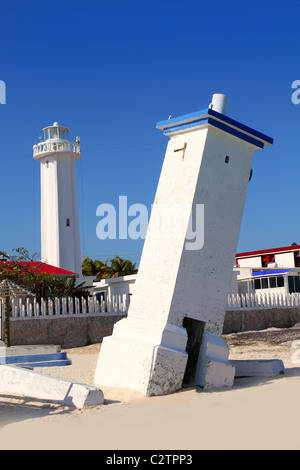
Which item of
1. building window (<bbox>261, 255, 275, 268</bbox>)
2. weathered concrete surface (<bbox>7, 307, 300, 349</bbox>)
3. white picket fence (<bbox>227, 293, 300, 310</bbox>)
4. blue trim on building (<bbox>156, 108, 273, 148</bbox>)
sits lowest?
weathered concrete surface (<bbox>7, 307, 300, 349</bbox>)

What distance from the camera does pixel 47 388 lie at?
25.8 feet

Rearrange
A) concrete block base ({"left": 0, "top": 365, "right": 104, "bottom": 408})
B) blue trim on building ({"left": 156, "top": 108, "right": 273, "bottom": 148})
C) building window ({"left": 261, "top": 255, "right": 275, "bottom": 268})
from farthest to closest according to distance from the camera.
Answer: building window ({"left": 261, "top": 255, "right": 275, "bottom": 268}) < blue trim on building ({"left": 156, "top": 108, "right": 273, "bottom": 148}) < concrete block base ({"left": 0, "top": 365, "right": 104, "bottom": 408})

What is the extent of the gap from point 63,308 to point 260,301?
7371mm

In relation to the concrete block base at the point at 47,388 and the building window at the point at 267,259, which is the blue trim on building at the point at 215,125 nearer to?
the concrete block base at the point at 47,388

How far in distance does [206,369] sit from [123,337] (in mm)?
1416

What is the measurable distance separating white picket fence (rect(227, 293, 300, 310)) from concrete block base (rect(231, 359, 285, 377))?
355 inches

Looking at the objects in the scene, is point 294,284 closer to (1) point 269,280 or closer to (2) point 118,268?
(1) point 269,280

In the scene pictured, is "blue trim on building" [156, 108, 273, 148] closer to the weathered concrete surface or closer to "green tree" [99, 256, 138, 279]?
the weathered concrete surface

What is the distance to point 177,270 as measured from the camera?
8.14 m

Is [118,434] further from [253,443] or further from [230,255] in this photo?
[230,255]

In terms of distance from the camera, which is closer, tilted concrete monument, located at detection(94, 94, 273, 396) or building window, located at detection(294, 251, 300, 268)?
tilted concrete monument, located at detection(94, 94, 273, 396)

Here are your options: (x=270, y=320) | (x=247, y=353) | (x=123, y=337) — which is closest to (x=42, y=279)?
(x=270, y=320)

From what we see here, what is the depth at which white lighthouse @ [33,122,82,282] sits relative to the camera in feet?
91.9

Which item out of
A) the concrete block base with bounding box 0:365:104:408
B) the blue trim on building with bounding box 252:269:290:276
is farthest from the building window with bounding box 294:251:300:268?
the concrete block base with bounding box 0:365:104:408
